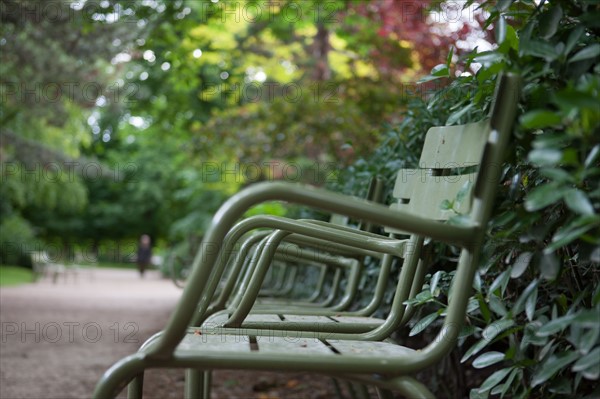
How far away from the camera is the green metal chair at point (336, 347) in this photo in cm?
98

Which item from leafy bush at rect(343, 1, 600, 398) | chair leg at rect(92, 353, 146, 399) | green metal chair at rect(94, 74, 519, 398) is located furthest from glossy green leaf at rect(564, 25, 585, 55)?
chair leg at rect(92, 353, 146, 399)

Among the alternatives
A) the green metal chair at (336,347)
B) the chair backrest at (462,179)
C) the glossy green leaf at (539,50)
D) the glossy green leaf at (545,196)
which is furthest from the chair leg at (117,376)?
the glossy green leaf at (539,50)

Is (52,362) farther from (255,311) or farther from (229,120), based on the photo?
(229,120)

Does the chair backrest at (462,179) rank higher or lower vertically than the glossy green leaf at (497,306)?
higher

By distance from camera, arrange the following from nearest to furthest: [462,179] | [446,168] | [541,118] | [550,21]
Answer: [541,118], [550,21], [462,179], [446,168]

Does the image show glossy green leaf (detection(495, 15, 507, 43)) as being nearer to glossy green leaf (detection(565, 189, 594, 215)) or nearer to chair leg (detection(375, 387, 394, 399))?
glossy green leaf (detection(565, 189, 594, 215))

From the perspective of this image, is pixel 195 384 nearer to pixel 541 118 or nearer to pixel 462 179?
pixel 462 179

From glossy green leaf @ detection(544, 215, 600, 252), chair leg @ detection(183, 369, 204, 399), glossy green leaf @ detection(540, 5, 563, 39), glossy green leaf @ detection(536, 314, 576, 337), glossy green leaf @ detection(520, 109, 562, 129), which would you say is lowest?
chair leg @ detection(183, 369, 204, 399)

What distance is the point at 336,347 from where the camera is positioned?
132 cm

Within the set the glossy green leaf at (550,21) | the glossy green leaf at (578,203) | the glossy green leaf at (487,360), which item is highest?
the glossy green leaf at (550,21)

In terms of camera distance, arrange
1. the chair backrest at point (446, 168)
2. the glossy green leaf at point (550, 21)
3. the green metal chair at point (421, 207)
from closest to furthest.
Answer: the glossy green leaf at point (550, 21) < the chair backrest at point (446, 168) < the green metal chair at point (421, 207)

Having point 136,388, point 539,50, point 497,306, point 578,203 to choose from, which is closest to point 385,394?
point 497,306

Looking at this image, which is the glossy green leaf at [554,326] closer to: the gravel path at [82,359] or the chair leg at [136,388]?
the chair leg at [136,388]

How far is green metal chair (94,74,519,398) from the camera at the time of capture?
98 centimetres
